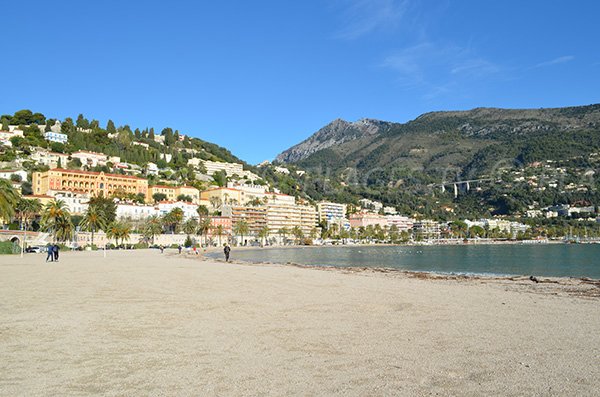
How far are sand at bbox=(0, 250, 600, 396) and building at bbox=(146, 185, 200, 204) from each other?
121 m

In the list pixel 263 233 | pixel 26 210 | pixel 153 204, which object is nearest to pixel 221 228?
pixel 263 233

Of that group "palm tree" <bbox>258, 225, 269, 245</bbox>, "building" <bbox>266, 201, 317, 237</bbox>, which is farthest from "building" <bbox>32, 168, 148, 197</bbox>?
"building" <bbox>266, 201, 317, 237</bbox>

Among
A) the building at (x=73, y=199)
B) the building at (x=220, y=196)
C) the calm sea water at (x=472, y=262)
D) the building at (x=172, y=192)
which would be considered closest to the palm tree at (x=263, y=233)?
the building at (x=220, y=196)

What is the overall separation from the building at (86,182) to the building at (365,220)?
8483cm

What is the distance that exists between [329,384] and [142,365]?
8.46 ft

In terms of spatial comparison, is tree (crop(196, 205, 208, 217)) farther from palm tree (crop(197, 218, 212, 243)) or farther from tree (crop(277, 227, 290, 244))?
tree (crop(277, 227, 290, 244))

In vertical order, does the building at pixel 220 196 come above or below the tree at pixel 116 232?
above

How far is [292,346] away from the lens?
8.12m

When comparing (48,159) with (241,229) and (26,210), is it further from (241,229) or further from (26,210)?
(26,210)

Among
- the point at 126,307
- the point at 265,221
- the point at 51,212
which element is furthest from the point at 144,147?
the point at 126,307

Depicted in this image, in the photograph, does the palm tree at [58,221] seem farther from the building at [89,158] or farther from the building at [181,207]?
the building at [89,158]

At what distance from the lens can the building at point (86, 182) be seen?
358ft

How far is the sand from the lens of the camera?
6.01 meters

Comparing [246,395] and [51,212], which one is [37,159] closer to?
[51,212]
